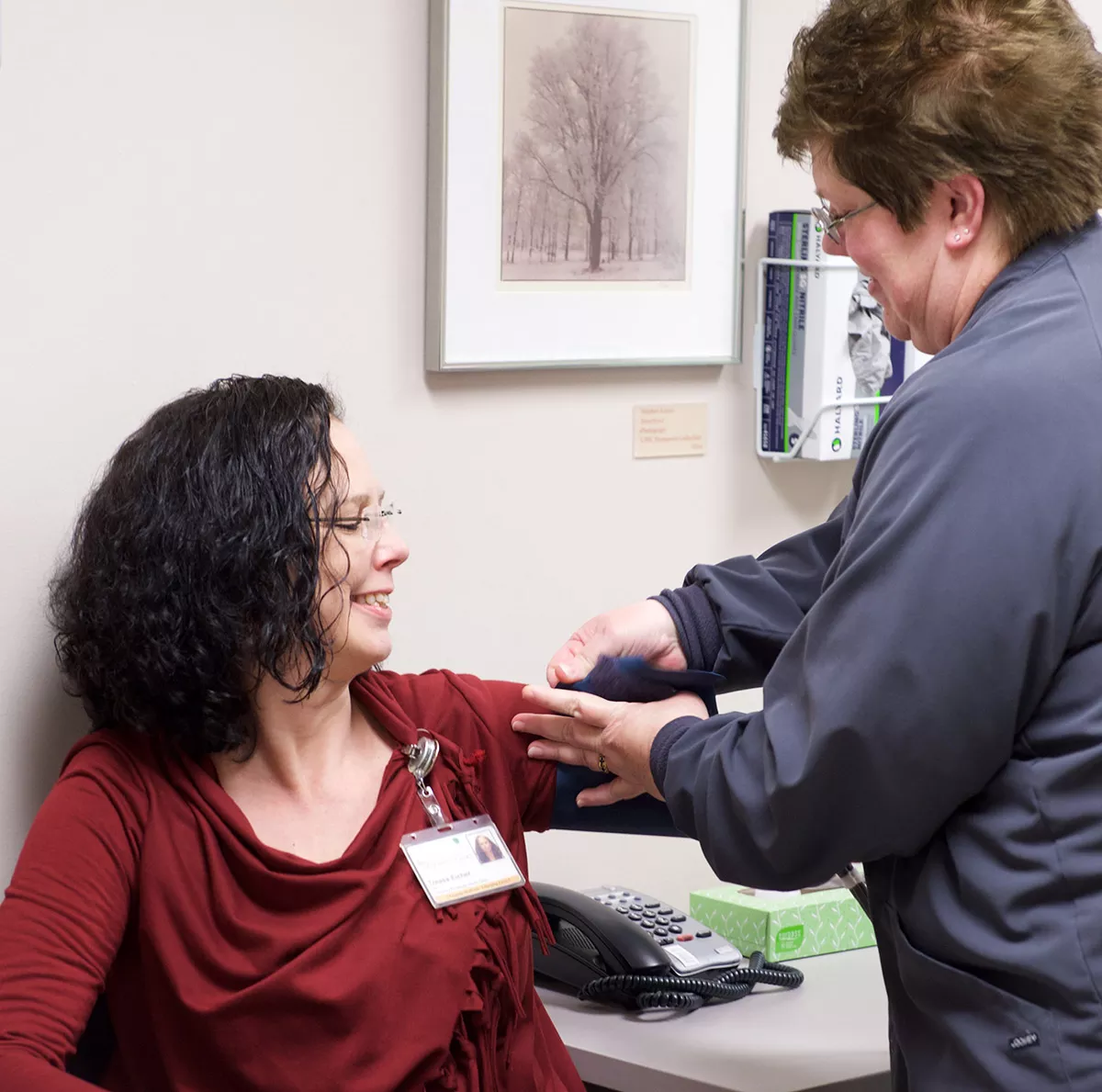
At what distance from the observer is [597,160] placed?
2043 millimetres

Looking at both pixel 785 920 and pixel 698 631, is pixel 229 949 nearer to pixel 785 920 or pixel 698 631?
pixel 698 631

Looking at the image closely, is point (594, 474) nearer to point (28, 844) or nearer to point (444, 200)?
point (444, 200)

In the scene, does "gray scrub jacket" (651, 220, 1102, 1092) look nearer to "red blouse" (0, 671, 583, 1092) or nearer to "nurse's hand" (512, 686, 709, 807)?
"nurse's hand" (512, 686, 709, 807)

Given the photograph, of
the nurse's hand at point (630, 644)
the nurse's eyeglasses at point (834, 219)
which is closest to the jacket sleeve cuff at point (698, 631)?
the nurse's hand at point (630, 644)

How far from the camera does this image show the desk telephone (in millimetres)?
1849

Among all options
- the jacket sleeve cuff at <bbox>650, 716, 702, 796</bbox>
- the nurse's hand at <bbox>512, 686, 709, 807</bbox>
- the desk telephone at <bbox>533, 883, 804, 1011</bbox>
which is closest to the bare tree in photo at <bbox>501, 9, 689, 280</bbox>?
the nurse's hand at <bbox>512, 686, 709, 807</bbox>

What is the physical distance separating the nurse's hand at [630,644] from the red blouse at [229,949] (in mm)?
303

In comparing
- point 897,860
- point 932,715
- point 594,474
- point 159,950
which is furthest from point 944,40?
point 159,950

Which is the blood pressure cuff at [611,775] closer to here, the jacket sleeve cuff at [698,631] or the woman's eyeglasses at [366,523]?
the jacket sleeve cuff at [698,631]

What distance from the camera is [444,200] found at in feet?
6.27

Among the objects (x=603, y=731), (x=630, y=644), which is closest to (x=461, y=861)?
(x=603, y=731)

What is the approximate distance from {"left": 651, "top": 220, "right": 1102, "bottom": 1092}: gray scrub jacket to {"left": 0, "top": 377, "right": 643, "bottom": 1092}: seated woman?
1.47 feet

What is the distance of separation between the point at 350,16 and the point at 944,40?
2.78 ft

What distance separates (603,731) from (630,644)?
18cm
